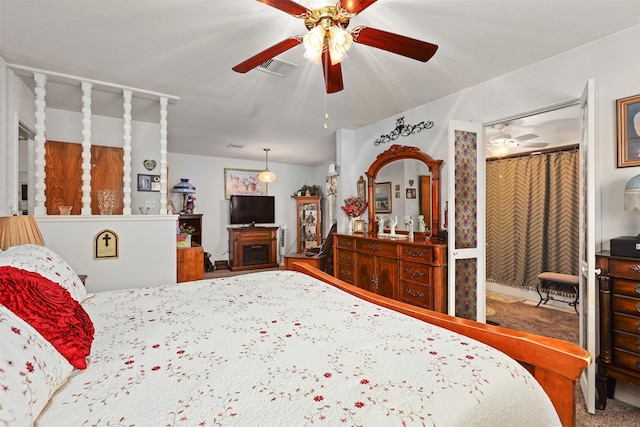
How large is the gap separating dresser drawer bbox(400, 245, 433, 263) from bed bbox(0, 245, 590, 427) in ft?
5.22

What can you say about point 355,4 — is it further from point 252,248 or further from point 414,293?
point 252,248

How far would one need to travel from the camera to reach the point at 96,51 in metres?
2.34

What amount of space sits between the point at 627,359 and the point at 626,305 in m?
0.33

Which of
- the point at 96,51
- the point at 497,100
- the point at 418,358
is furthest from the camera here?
the point at 497,100

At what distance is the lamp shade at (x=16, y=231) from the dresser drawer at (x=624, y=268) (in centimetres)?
373

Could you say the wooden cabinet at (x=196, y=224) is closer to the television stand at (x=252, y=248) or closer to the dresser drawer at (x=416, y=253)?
the television stand at (x=252, y=248)

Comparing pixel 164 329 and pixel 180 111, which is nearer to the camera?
pixel 164 329

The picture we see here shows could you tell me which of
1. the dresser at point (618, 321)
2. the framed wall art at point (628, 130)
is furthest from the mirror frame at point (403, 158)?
the dresser at point (618, 321)

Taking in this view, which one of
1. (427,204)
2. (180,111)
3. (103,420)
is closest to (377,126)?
(427,204)

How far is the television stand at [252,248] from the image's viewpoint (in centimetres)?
654

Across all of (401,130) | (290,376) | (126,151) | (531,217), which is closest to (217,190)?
(126,151)

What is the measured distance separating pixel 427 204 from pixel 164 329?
3094 millimetres

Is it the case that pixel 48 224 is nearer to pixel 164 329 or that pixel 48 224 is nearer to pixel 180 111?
pixel 180 111

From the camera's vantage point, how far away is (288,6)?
53.7 inches
